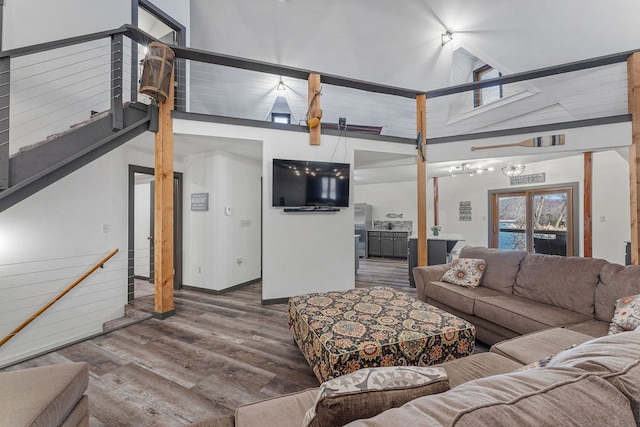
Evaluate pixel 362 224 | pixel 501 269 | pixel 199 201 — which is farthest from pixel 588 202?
pixel 199 201

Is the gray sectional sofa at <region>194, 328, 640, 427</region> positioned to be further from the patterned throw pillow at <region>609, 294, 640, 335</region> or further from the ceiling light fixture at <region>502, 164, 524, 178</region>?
the ceiling light fixture at <region>502, 164, 524, 178</region>

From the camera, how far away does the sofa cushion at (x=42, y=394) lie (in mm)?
1062

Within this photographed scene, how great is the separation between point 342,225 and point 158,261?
8.00 feet

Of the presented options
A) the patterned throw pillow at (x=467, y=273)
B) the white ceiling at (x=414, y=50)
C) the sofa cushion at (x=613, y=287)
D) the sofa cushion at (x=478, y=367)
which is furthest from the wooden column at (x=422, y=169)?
the sofa cushion at (x=478, y=367)

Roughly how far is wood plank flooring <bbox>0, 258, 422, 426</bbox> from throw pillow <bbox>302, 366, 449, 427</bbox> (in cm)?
137

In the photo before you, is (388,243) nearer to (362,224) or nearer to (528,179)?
(362,224)

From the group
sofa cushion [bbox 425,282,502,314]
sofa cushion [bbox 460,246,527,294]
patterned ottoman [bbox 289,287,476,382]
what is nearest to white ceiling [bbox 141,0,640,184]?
sofa cushion [bbox 460,246,527,294]

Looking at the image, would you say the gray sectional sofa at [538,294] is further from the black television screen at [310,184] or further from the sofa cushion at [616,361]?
the black television screen at [310,184]

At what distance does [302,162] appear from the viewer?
146 inches

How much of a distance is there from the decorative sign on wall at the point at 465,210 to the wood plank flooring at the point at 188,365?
5.83m

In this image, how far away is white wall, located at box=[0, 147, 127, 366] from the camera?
278cm

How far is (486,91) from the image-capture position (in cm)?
602

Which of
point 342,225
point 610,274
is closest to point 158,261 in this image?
point 342,225

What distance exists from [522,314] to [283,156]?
3.13 m
